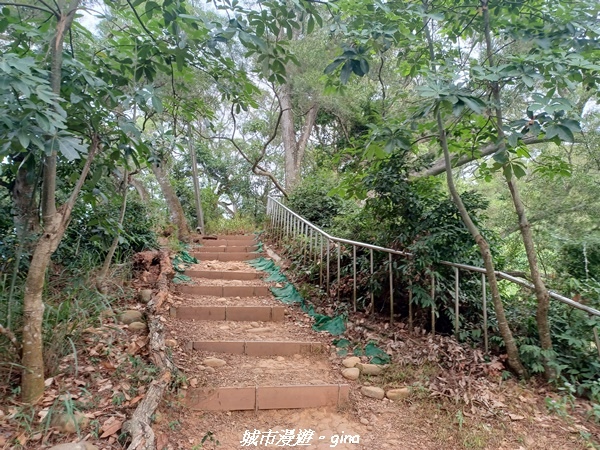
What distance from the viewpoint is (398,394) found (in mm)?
2396

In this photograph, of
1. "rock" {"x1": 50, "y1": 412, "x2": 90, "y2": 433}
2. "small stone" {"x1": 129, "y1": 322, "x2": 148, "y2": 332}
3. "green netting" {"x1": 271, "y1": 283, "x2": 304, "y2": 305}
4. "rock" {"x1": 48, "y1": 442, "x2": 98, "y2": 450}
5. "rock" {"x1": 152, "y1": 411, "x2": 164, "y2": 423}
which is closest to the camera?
"rock" {"x1": 48, "y1": 442, "x2": 98, "y2": 450}

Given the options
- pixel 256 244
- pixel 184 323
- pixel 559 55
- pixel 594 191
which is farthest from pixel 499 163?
pixel 256 244

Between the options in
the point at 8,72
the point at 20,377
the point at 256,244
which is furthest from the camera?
the point at 256,244

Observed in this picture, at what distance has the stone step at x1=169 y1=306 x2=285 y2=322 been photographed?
3.49 m

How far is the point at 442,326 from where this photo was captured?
296 cm

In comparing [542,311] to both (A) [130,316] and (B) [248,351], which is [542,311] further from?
(A) [130,316]

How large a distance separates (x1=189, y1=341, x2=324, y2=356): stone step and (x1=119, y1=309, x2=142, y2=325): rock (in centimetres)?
54

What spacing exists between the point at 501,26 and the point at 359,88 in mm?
4649

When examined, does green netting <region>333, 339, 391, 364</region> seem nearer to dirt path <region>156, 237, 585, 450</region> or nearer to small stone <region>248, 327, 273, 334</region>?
dirt path <region>156, 237, 585, 450</region>

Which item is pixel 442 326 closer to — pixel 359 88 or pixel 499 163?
pixel 499 163

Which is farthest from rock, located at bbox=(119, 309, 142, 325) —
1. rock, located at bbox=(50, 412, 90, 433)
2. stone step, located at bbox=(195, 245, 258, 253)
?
stone step, located at bbox=(195, 245, 258, 253)

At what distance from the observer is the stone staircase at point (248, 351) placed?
2334mm

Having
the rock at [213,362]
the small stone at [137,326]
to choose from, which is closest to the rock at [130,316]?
the small stone at [137,326]

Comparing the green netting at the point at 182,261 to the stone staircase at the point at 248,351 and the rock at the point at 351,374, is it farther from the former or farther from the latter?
the rock at the point at 351,374
